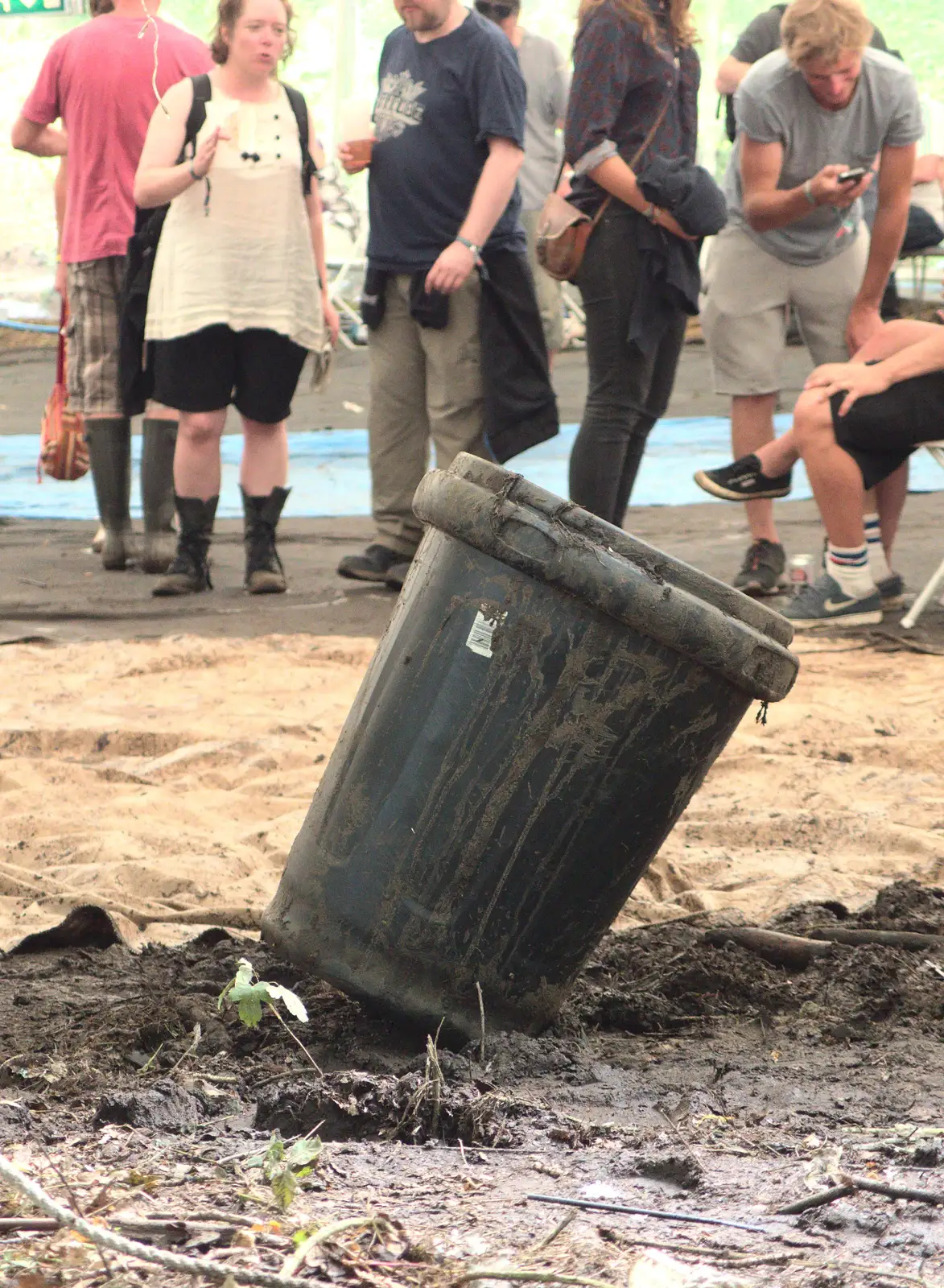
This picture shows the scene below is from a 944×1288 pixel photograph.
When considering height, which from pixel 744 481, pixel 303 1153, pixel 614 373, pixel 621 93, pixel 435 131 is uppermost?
pixel 621 93

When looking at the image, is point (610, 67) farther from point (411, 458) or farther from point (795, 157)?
point (411, 458)

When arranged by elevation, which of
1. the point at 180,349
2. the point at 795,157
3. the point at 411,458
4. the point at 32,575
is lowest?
the point at 32,575

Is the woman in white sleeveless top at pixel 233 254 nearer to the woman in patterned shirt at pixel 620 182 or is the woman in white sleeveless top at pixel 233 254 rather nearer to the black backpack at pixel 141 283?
the black backpack at pixel 141 283

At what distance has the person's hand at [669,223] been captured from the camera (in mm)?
5055

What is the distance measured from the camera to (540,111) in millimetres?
8227

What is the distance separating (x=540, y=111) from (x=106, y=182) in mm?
3155

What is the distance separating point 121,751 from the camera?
4.18 m

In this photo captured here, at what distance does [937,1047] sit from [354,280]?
13.2 meters

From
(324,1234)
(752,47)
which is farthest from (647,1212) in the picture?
(752,47)

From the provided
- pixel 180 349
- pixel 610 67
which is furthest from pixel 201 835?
pixel 610 67

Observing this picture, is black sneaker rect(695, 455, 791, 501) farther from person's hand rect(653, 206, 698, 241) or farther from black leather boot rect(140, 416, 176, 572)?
black leather boot rect(140, 416, 176, 572)

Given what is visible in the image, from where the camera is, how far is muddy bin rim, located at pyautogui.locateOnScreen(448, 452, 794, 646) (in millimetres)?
2197

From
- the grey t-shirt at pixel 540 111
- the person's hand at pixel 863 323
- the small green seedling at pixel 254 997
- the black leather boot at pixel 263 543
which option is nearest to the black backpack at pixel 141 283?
the black leather boot at pixel 263 543

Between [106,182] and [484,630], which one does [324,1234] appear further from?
[106,182]
